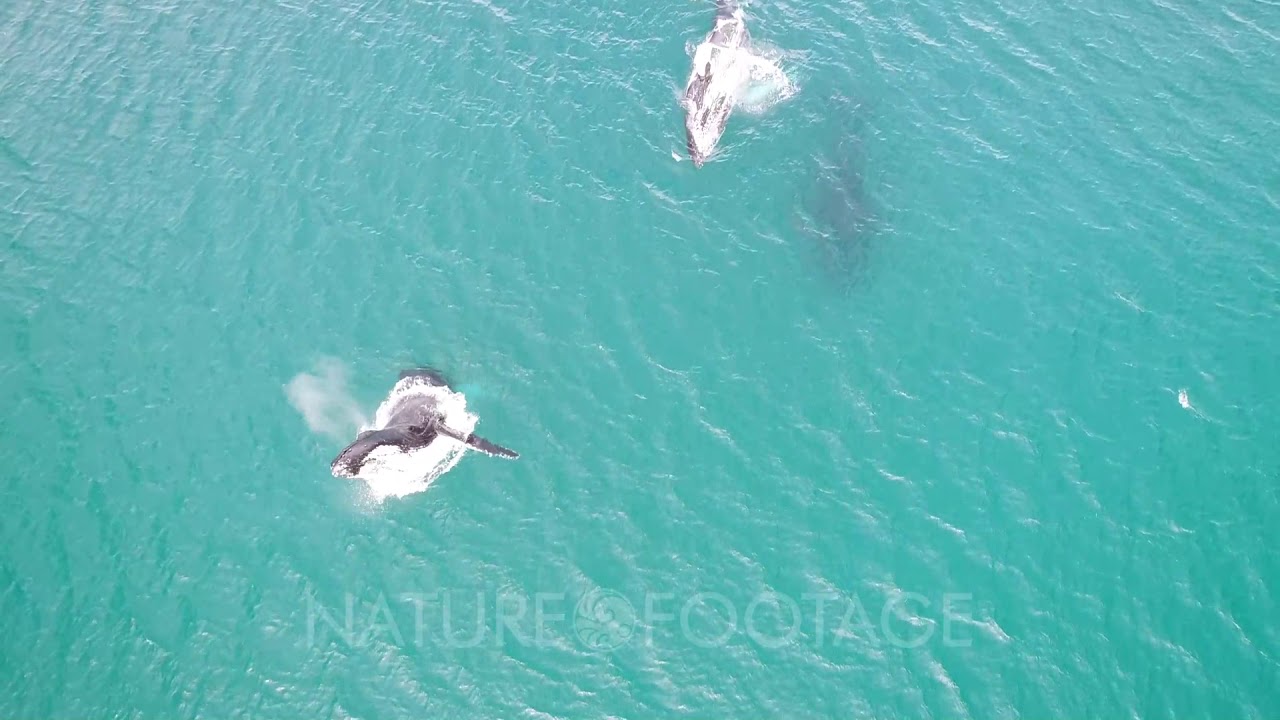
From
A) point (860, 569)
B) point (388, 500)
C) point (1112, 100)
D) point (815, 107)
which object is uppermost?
point (1112, 100)

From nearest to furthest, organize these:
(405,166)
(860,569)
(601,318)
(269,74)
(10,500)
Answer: (860,569), (10,500), (601,318), (405,166), (269,74)

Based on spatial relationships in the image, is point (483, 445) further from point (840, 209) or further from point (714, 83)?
point (714, 83)

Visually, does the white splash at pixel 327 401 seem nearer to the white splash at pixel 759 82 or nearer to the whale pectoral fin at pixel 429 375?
the whale pectoral fin at pixel 429 375

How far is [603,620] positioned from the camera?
50.1 meters

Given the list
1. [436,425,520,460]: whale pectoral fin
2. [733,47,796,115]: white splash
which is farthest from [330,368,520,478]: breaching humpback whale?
[733,47,796,115]: white splash

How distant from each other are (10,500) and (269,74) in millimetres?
39777

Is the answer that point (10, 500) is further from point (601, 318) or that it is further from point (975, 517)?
point (975, 517)

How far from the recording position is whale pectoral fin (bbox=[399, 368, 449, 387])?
58.4 m

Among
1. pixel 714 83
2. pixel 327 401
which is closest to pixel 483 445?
pixel 327 401

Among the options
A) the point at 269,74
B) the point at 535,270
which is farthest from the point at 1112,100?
the point at 269,74

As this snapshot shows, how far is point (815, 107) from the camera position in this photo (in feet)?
235

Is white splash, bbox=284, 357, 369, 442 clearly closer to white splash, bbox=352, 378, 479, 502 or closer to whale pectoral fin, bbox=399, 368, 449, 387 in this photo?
white splash, bbox=352, 378, 479, 502

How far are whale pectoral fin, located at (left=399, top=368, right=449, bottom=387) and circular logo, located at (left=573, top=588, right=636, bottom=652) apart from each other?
17.6 meters

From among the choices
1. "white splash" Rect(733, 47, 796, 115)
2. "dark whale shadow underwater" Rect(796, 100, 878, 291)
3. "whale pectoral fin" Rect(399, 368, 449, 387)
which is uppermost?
"white splash" Rect(733, 47, 796, 115)
